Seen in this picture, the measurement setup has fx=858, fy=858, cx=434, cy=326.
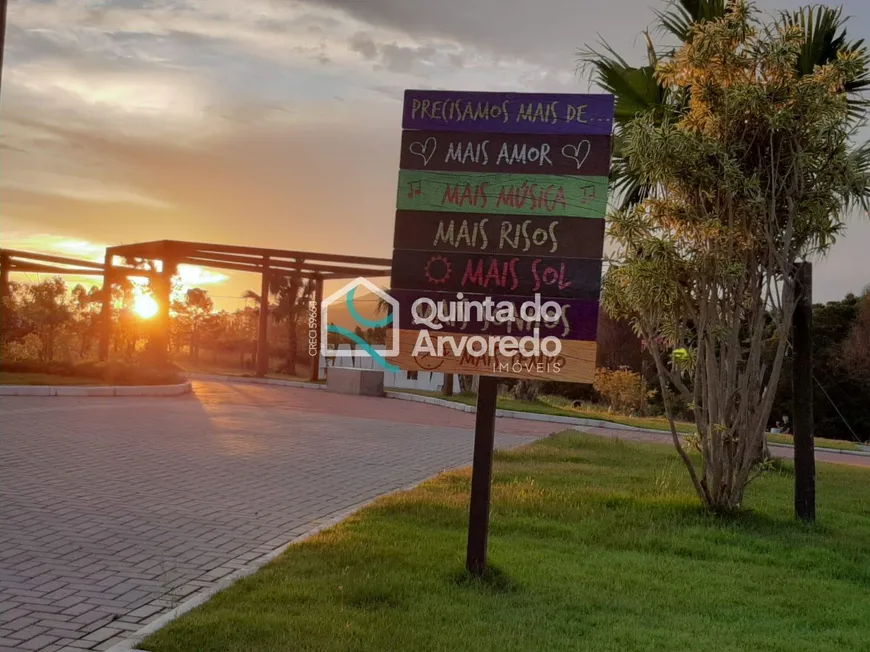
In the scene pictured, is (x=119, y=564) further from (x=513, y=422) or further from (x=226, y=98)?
(x=513, y=422)

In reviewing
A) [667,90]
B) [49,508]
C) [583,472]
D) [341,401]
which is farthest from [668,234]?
[341,401]

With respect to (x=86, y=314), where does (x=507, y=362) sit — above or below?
below

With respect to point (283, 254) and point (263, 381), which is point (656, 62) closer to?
point (283, 254)

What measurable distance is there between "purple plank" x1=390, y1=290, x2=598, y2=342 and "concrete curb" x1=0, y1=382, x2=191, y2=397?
14.4 metres

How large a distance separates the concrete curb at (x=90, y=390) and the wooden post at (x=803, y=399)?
1479 cm

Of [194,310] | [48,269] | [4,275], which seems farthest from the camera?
[194,310]

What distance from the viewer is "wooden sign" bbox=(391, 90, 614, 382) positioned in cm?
521

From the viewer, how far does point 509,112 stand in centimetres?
540

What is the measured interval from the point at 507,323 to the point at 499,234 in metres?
0.55

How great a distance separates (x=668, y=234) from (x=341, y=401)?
15241 mm

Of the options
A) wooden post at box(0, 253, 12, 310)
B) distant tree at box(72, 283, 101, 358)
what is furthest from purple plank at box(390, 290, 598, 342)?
distant tree at box(72, 283, 101, 358)

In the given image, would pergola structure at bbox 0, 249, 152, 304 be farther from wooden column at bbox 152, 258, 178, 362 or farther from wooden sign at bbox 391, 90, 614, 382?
wooden sign at bbox 391, 90, 614, 382

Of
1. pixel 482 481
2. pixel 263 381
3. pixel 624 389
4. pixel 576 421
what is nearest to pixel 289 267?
pixel 263 381

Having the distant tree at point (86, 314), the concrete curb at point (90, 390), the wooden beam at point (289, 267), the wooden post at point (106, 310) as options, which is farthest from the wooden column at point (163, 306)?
the concrete curb at point (90, 390)
